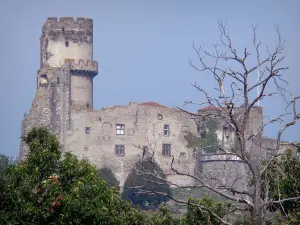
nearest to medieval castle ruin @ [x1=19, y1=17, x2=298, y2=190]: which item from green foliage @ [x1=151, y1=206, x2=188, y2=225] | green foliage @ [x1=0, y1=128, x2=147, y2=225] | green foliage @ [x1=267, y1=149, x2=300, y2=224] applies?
green foliage @ [x1=151, y1=206, x2=188, y2=225]

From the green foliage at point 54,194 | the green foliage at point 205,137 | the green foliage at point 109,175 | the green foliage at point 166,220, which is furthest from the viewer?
the green foliage at point 205,137

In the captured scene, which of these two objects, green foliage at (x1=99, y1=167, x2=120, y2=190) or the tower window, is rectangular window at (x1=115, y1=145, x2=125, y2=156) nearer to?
the tower window

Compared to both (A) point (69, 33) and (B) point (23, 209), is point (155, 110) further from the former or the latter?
(B) point (23, 209)

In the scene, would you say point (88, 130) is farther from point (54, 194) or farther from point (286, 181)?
point (54, 194)

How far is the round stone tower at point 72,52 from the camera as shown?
63.8 m

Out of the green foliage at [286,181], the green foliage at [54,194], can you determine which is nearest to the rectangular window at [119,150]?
the green foliage at [54,194]

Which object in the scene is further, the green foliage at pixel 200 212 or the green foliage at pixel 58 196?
the green foliage at pixel 200 212

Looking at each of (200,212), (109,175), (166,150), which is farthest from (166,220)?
(166,150)

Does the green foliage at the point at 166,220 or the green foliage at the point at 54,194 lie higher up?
the green foliage at the point at 54,194

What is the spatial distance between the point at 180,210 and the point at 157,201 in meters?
4.02

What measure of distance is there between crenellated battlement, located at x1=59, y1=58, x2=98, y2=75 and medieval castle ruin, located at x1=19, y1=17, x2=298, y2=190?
0.19 ft

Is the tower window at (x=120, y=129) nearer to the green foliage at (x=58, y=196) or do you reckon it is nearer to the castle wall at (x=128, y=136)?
the castle wall at (x=128, y=136)

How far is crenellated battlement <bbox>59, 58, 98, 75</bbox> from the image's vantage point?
209ft

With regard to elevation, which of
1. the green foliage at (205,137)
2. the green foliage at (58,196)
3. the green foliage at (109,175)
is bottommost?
the green foliage at (58,196)
